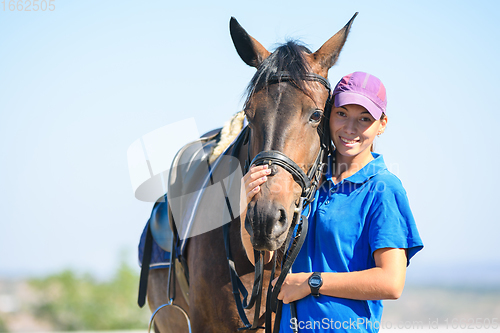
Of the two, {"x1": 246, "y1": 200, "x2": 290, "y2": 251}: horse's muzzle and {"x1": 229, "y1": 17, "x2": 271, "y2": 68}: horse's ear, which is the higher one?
{"x1": 229, "y1": 17, "x2": 271, "y2": 68}: horse's ear

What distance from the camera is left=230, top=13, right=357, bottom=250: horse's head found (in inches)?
71.7

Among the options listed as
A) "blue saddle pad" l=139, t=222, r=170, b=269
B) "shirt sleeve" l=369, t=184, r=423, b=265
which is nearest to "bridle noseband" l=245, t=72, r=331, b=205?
"shirt sleeve" l=369, t=184, r=423, b=265

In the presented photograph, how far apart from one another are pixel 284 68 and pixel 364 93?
0.45 meters

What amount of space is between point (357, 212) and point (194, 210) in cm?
141

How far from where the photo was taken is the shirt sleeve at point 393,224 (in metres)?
1.76

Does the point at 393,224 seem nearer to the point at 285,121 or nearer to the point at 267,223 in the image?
the point at 267,223

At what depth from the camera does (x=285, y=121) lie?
→ 2062mm

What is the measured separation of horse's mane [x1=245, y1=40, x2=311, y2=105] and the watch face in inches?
35.1

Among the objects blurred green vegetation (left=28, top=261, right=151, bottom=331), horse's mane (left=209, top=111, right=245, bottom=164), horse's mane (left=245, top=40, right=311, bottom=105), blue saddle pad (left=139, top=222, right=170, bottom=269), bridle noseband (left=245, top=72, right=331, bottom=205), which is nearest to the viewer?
bridle noseband (left=245, top=72, right=331, bottom=205)

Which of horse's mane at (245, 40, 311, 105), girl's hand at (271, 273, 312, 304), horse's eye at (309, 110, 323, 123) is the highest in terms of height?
horse's mane at (245, 40, 311, 105)

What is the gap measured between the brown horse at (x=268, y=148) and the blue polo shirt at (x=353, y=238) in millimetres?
188

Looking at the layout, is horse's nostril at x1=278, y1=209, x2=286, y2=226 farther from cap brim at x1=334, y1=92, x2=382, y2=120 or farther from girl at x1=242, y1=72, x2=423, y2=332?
cap brim at x1=334, y1=92, x2=382, y2=120

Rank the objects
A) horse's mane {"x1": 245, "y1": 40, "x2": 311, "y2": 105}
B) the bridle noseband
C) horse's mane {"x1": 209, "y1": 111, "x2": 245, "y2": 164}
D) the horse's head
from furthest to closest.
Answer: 1. horse's mane {"x1": 209, "y1": 111, "x2": 245, "y2": 164}
2. horse's mane {"x1": 245, "y1": 40, "x2": 311, "y2": 105}
3. the bridle noseband
4. the horse's head

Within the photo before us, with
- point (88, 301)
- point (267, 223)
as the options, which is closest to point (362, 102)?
point (267, 223)
